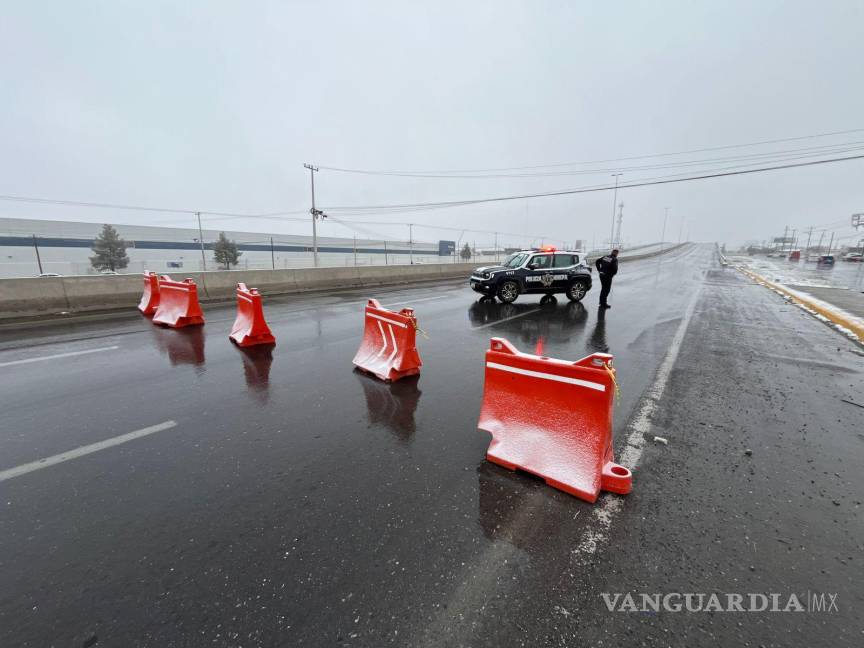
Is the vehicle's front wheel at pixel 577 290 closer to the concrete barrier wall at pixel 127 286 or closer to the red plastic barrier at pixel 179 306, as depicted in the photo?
the concrete barrier wall at pixel 127 286

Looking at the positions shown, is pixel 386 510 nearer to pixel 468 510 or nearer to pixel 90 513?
pixel 468 510

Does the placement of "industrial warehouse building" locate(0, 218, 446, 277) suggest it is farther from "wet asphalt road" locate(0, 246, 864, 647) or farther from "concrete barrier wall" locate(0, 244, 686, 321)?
"wet asphalt road" locate(0, 246, 864, 647)

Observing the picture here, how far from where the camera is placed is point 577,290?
1305 centimetres

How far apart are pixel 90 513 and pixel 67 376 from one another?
12.7 feet

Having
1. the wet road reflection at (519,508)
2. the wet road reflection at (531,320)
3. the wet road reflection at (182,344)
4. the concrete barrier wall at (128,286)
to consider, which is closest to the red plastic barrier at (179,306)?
the wet road reflection at (182,344)

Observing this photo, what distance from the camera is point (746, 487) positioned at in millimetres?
2951

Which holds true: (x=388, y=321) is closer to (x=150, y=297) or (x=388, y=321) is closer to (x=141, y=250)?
(x=150, y=297)

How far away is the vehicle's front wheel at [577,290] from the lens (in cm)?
1302

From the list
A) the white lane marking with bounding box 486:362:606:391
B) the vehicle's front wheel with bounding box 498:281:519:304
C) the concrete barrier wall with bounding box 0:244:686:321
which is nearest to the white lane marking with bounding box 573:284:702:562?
the white lane marking with bounding box 486:362:606:391

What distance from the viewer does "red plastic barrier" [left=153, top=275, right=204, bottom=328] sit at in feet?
26.8

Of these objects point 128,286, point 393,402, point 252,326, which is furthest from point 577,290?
point 128,286

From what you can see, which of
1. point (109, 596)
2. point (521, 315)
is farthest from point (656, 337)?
point (109, 596)

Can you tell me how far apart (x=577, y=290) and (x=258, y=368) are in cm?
1095

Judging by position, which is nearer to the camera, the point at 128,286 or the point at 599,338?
the point at 599,338
